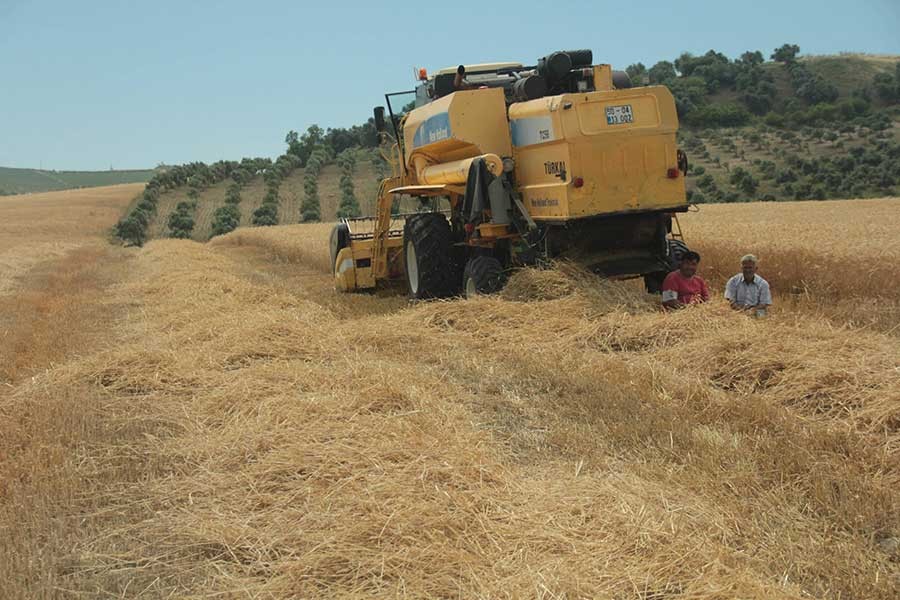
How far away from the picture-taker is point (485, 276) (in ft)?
29.4

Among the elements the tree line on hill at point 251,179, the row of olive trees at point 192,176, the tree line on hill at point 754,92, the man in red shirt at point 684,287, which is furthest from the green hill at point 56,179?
the man in red shirt at point 684,287

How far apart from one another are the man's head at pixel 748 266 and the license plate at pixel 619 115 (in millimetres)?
1859

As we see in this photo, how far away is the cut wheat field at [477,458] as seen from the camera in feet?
10.2

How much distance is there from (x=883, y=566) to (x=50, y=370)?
6098mm

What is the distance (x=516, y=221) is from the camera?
8.85 m

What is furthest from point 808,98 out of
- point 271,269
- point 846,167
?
point 271,269

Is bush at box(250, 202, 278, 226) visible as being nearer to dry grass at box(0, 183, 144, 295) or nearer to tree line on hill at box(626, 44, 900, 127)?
dry grass at box(0, 183, 144, 295)

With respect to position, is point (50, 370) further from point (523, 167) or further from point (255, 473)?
point (523, 167)

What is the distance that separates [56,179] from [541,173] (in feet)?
515

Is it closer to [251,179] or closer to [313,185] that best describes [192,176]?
[251,179]

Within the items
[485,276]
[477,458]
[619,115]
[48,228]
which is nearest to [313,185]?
[48,228]

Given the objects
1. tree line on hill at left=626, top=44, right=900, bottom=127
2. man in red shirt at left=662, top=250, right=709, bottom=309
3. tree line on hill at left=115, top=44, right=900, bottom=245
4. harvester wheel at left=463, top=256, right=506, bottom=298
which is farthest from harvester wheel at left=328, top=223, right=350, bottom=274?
tree line on hill at left=626, top=44, right=900, bottom=127

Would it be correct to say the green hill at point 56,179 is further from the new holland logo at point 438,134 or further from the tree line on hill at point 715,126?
the new holland logo at point 438,134

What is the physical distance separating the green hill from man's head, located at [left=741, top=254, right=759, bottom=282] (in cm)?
13535
